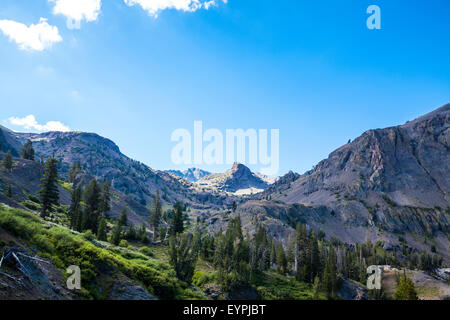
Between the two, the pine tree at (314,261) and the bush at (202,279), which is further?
the pine tree at (314,261)

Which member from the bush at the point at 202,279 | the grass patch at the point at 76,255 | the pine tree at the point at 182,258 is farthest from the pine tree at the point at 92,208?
the grass patch at the point at 76,255

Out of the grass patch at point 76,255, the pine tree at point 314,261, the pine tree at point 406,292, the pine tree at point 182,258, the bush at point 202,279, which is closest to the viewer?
the grass patch at point 76,255

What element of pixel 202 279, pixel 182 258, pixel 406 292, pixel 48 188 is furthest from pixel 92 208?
pixel 406 292

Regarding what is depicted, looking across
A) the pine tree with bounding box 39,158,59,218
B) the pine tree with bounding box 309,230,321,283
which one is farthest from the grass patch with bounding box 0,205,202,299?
the pine tree with bounding box 309,230,321,283

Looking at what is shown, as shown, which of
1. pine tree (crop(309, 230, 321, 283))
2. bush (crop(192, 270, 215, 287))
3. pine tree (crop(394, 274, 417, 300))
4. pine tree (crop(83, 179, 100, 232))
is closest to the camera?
bush (crop(192, 270, 215, 287))

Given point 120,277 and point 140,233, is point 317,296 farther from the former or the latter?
point 120,277

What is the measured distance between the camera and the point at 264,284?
66.9 metres

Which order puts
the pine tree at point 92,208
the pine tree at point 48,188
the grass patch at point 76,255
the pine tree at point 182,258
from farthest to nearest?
1. the pine tree at point 92,208
2. the pine tree at point 48,188
3. the pine tree at point 182,258
4. the grass patch at point 76,255

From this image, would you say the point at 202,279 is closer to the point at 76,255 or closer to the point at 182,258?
the point at 182,258

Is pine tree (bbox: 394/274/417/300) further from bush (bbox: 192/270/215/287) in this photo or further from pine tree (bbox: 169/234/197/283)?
pine tree (bbox: 169/234/197/283)

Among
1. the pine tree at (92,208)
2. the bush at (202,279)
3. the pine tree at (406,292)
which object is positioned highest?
the pine tree at (92,208)

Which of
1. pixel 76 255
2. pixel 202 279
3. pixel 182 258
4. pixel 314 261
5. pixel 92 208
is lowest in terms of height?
pixel 314 261

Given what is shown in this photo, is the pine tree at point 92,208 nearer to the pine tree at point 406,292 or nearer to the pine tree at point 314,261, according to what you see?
the pine tree at point 314,261
